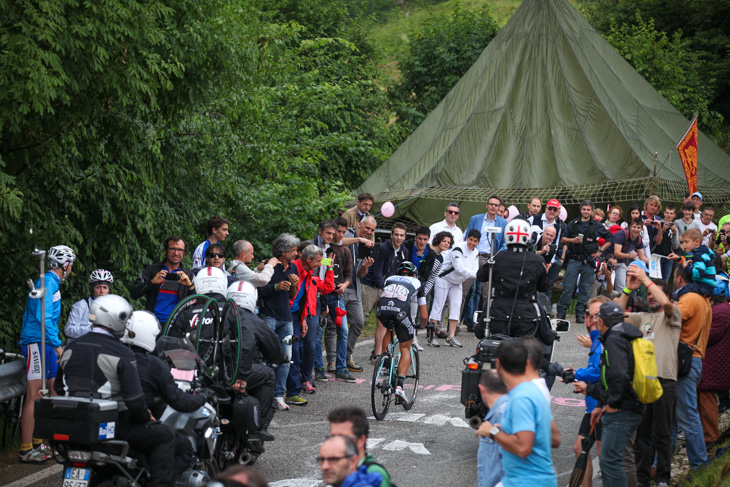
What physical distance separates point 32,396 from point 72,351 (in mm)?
2698

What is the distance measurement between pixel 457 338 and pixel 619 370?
8674 millimetres

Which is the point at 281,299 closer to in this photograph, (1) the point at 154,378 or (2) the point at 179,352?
(2) the point at 179,352

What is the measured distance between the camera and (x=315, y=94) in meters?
18.8

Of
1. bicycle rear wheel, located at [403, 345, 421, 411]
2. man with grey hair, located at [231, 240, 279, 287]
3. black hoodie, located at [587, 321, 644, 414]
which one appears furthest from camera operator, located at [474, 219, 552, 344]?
man with grey hair, located at [231, 240, 279, 287]

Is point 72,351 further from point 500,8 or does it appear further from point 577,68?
point 500,8

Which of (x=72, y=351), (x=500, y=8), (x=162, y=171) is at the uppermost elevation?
(x=500, y=8)

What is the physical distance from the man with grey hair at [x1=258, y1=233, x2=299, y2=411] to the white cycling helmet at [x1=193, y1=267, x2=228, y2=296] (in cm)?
237

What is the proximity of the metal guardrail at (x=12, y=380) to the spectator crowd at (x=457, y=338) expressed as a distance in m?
0.12

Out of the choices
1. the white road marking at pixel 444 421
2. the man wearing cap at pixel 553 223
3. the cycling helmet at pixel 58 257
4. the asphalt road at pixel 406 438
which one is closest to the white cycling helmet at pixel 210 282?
the cycling helmet at pixel 58 257

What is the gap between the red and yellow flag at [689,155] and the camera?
18.7 meters

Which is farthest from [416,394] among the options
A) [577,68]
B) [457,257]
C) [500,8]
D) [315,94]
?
[500,8]

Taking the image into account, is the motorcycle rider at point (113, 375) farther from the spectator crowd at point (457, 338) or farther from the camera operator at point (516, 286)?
the camera operator at point (516, 286)

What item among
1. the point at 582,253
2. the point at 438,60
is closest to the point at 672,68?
the point at 438,60

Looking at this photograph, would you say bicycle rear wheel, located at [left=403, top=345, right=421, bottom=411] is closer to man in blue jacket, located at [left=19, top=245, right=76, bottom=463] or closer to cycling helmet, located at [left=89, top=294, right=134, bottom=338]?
man in blue jacket, located at [left=19, top=245, right=76, bottom=463]
